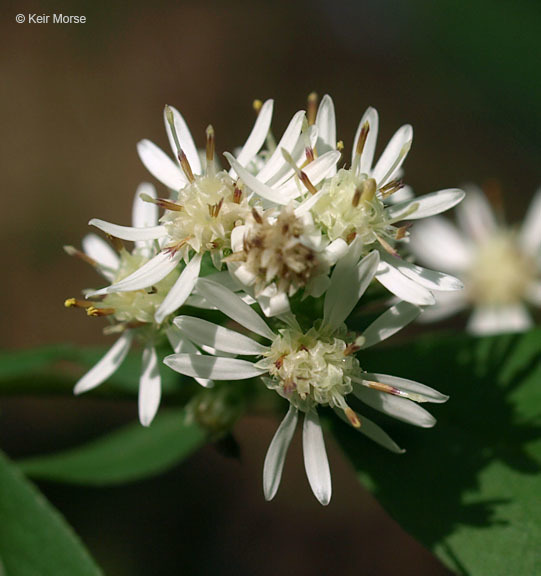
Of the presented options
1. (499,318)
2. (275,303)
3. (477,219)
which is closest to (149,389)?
(275,303)

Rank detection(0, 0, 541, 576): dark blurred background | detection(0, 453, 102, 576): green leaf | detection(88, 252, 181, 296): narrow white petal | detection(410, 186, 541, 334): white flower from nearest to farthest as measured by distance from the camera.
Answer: detection(88, 252, 181, 296): narrow white petal → detection(0, 453, 102, 576): green leaf → detection(410, 186, 541, 334): white flower → detection(0, 0, 541, 576): dark blurred background

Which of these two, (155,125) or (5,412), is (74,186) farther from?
(5,412)

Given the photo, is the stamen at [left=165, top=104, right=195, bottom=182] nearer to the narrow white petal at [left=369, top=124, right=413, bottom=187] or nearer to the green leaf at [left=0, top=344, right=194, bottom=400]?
the narrow white petal at [left=369, top=124, right=413, bottom=187]

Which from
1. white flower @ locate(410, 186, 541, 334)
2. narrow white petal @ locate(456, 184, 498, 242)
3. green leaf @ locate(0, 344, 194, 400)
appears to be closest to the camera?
green leaf @ locate(0, 344, 194, 400)

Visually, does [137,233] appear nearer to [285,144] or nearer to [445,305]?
[285,144]

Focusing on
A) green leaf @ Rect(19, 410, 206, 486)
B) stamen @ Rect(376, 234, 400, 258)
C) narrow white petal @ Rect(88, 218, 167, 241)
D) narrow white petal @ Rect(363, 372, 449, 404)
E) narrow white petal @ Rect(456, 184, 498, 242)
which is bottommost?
green leaf @ Rect(19, 410, 206, 486)

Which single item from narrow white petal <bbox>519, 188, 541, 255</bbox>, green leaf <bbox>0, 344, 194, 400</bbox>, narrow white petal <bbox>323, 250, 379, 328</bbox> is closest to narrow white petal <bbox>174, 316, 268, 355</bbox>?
narrow white petal <bbox>323, 250, 379, 328</bbox>

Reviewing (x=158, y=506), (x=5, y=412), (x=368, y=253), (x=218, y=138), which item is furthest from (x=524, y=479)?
(x=218, y=138)
